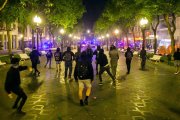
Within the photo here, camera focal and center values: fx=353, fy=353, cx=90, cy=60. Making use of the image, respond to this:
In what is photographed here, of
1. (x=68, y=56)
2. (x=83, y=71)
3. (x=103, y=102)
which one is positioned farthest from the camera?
(x=68, y=56)

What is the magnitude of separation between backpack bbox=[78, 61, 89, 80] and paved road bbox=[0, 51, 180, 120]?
1002 millimetres

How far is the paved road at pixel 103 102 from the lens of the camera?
33.7ft

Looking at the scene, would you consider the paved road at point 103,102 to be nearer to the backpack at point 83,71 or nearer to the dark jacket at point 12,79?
the dark jacket at point 12,79

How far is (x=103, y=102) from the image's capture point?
40.8 ft

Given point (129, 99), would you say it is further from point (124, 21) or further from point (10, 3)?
point (124, 21)

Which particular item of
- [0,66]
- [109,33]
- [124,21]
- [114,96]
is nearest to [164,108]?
[114,96]

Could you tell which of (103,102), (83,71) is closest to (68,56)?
(103,102)

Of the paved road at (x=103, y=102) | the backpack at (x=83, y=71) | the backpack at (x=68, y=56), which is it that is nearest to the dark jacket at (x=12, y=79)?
the paved road at (x=103, y=102)

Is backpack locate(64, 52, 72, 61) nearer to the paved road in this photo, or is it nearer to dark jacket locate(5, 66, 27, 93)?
the paved road

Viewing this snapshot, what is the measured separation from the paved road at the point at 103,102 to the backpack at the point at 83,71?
3.29ft

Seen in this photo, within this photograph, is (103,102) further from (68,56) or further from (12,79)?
(68,56)

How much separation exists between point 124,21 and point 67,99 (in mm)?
56948

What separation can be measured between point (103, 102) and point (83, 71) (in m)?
1.52

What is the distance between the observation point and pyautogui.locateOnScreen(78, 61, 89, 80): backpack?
11.6 m
